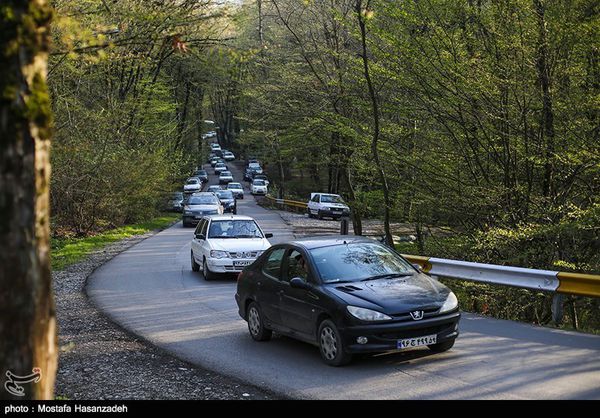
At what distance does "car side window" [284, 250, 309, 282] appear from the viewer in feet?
30.9

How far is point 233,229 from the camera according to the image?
19484 millimetres

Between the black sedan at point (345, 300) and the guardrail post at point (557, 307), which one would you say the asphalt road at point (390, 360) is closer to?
the black sedan at point (345, 300)

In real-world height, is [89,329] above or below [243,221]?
below

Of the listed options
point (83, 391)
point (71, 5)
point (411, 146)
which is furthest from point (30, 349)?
point (411, 146)

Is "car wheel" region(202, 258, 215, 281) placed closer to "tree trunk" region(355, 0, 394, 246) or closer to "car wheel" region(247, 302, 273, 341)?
"tree trunk" region(355, 0, 394, 246)

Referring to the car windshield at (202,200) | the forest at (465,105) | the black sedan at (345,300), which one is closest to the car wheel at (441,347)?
the black sedan at (345,300)

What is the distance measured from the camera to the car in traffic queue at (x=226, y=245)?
17.6 metres

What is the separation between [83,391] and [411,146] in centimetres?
1206

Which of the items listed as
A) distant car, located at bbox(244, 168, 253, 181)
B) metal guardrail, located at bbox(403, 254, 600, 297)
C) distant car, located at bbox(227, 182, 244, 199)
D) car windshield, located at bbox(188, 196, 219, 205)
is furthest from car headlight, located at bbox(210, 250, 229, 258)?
distant car, located at bbox(244, 168, 253, 181)

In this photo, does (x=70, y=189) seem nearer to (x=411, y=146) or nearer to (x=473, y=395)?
(x=411, y=146)

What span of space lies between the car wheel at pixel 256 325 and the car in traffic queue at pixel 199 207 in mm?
29017

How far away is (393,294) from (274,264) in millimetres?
2319

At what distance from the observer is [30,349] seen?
4.23 metres

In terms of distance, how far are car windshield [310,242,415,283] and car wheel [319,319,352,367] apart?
2.30 feet
